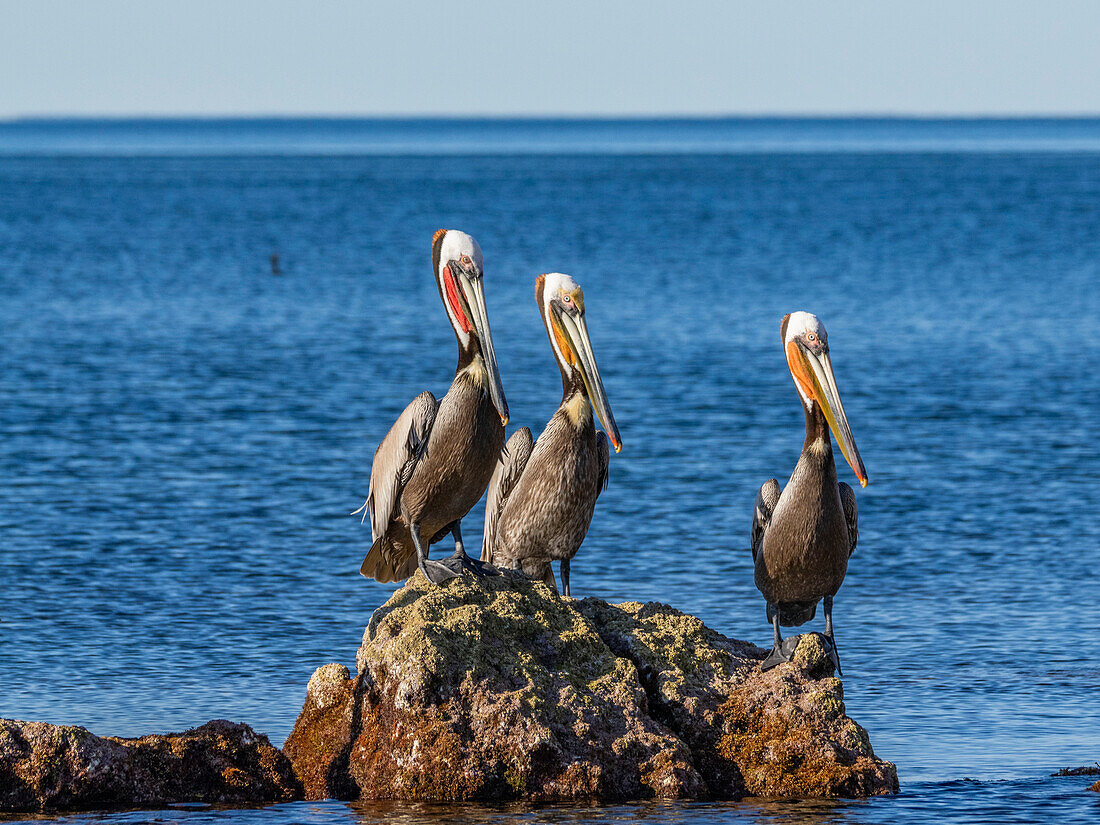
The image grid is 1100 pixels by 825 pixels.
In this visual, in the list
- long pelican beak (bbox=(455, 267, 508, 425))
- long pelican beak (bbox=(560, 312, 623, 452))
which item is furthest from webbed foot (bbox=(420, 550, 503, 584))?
long pelican beak (bbox=(560, 312, 623, 452))

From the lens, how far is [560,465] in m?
7.88

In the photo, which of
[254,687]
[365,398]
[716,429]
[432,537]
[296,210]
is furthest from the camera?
[296,210]

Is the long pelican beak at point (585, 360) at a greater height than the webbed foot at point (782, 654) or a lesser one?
greater

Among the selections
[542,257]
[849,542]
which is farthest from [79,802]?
[542,257]

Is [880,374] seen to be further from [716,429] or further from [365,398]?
[365,398]

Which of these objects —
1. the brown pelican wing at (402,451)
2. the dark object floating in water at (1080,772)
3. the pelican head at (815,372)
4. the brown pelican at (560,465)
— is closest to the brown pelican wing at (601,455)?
the brown pelican at (560,465)

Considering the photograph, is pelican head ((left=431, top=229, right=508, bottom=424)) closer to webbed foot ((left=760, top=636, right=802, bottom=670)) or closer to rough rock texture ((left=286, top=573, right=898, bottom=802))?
rough rock texture ((left=286, top=573, right=898, bottom=802))

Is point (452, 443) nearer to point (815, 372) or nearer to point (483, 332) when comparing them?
point (483, 332)

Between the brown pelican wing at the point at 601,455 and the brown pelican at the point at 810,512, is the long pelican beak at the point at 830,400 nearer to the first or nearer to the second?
the brown pelican at the point at 810,512

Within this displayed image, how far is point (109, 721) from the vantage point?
28.3 ft

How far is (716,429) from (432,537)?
35.7ft

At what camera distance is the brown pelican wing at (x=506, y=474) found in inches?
320

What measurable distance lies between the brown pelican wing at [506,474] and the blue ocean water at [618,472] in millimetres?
1560

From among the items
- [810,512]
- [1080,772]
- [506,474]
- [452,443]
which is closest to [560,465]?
[506,474]
